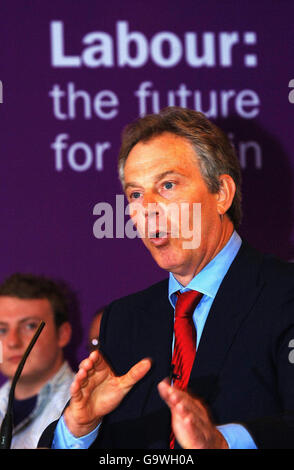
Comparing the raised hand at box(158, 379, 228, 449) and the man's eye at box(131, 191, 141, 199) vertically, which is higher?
the man's eye at box(131, 191, 141, 199)

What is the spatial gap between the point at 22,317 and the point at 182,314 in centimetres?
140

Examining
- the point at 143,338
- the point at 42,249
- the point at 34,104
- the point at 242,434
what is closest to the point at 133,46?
the point at 34,104

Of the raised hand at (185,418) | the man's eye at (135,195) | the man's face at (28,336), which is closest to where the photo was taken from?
the raised hand at (185,418)

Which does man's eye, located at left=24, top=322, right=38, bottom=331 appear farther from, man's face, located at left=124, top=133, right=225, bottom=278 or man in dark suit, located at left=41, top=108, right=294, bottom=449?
man's face, located at left=124, top=133, right=225, bottom=278

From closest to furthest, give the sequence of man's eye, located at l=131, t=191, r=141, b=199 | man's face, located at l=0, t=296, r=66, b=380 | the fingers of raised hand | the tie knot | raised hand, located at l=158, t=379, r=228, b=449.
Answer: raised hand, located at l=158, t=379, r=228, b=449 → the fingers of raised hand → the tie knot → man's eye, located at l=131, t=191, r=141, b=199 → man's face, located at l=0, t=296, r=66, b=380

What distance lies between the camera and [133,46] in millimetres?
2928

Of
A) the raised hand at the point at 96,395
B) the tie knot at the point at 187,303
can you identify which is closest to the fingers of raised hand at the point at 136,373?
the raised hand at the point at 96,395

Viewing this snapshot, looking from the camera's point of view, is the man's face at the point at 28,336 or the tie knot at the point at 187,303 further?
the man's face at the point at 28,336

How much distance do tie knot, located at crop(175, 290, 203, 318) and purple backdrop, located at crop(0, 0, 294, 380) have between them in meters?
1.23

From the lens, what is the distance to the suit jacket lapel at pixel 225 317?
5.11 ft

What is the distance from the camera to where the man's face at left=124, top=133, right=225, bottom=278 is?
173 cm

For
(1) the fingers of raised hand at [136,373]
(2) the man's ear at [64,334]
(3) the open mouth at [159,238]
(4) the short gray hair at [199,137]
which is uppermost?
(4) the short gray hair at [199,137]

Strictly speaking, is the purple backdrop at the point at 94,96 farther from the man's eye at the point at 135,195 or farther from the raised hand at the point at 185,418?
the raised hand at the point at 185,418

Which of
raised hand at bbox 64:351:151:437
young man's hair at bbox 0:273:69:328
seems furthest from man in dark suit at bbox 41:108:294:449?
young man's hair at bbox 0:273:69:328
